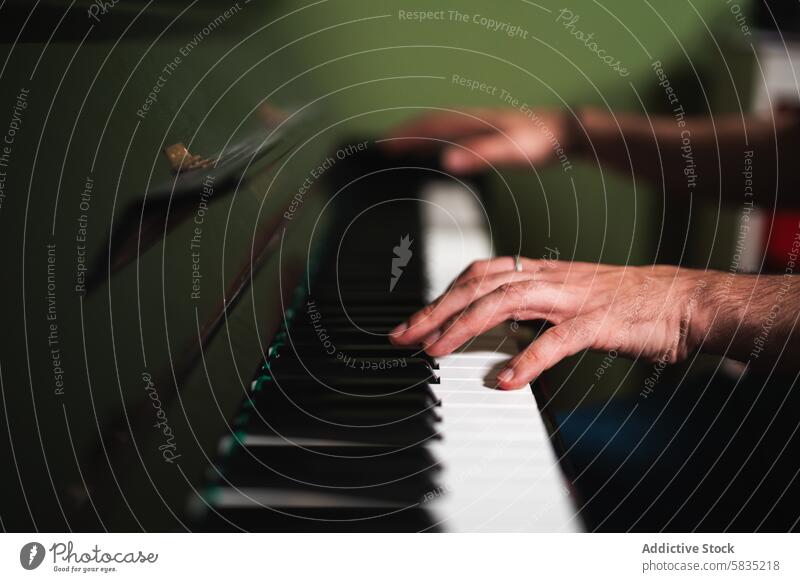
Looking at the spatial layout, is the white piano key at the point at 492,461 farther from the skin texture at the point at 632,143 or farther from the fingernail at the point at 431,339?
the skin texture at the point at 632,143

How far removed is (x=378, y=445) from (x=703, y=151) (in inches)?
17.2

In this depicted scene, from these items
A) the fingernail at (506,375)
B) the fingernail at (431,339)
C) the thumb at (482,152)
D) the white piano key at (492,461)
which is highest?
the thumb at (482,152)

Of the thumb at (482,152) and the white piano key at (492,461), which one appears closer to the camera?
the white piano key at (492,461)

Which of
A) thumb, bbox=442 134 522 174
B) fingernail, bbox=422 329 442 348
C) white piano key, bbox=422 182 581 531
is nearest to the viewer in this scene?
white piano key, bbox=422 182 581 531

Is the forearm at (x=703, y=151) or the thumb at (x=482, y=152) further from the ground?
the thumb at (x=482, y=152)

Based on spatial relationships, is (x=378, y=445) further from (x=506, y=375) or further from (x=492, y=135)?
(x=492, y=135)

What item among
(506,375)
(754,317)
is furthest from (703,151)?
(506,375)

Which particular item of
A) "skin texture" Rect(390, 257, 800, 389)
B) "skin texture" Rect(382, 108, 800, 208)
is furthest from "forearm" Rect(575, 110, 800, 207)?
"skin texture" Rect(390, 257, 800, 389)

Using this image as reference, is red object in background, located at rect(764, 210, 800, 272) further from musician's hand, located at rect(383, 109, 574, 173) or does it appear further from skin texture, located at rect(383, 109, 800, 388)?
musician's hand, located at rect(383, 109, 574, 173)

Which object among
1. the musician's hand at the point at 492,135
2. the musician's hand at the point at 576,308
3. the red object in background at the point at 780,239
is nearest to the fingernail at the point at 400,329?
the musician's hand at the point at 576,308

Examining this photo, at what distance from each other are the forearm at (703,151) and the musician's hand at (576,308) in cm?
10

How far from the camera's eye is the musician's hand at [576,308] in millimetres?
596

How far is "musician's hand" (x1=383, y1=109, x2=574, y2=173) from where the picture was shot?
2.22 feet

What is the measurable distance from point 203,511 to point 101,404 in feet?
0.34
